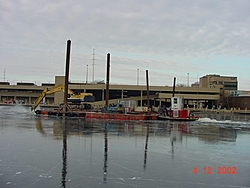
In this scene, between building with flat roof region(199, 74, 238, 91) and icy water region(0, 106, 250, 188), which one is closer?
icy water region(0, 106, 250, 188)

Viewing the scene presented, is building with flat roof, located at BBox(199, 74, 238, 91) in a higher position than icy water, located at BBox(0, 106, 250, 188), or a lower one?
higher

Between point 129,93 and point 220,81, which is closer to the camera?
point 129,93

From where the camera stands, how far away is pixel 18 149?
14789 mm

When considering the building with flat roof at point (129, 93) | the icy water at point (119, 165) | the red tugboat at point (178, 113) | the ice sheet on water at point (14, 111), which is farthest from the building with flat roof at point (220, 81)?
the icy water at point (119, 165)

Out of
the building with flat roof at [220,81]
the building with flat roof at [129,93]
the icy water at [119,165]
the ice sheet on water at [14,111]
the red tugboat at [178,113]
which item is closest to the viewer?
the icy water at [119,165]

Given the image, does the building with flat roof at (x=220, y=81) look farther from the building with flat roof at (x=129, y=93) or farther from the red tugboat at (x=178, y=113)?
the red tugboat at (x=178, y=113)

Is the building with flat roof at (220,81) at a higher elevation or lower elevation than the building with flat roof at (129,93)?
higher
